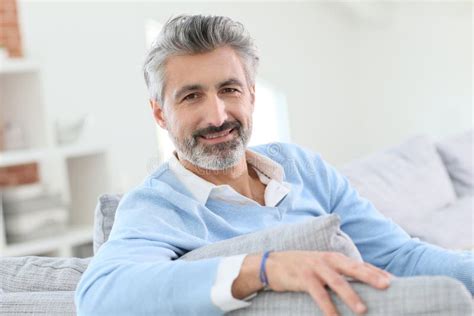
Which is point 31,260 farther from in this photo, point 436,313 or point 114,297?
point 436,313

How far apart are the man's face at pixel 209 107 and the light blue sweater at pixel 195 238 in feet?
0.28

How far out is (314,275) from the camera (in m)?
1.14

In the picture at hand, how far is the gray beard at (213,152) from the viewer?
67.3 inches

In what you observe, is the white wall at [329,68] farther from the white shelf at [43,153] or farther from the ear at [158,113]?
the ear at [158,113]

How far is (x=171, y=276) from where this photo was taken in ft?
4.07

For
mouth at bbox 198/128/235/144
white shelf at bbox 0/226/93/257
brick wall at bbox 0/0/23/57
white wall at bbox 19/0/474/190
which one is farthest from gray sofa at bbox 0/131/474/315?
brick wall at bbox 0/0/23/57

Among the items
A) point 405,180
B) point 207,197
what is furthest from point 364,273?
point 405,180

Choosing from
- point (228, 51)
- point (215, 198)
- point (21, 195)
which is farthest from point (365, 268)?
point (21, 195)

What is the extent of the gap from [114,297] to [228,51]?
2.04 feet

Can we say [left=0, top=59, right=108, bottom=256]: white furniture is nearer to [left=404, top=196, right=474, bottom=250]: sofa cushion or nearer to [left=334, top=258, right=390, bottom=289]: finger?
[left=404, top=196, right=474, bottom=250]: sofa cushion

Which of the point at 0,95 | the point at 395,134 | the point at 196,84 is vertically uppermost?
the point at 196,84

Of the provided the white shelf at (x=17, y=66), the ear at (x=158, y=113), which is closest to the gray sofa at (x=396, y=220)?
the ear at (x=158, y=113)

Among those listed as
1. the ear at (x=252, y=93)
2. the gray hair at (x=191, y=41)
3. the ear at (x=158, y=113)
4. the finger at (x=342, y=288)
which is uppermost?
the gray hair at (x=191, y=41)

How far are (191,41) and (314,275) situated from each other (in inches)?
26.3
